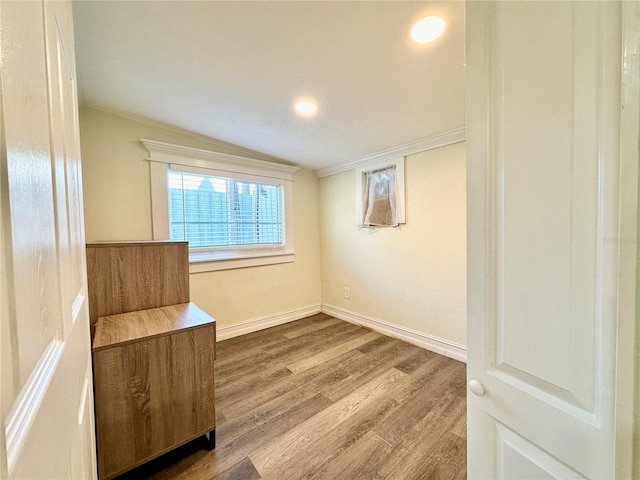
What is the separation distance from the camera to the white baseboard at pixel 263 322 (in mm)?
2940

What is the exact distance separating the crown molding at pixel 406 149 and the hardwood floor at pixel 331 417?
2.04 m

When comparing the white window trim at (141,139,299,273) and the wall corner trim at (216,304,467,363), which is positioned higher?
the white window trim at (141,139,299,273)

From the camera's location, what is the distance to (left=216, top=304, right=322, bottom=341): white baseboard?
294 centimetres

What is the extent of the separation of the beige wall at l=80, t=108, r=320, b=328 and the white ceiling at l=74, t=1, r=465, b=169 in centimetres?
22

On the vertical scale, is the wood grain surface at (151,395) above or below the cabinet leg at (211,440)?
above

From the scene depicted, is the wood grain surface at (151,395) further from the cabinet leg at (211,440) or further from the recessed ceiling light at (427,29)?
the recessed ceiling light at (427,29)

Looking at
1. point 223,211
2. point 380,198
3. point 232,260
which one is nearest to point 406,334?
point 380,198

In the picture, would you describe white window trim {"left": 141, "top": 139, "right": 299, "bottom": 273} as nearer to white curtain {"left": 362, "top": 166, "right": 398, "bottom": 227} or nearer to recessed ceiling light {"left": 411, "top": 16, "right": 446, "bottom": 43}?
white curtain {"left": 362, "top": 166, "right": 398, "bottom": 227}

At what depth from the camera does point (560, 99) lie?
1.79 ft

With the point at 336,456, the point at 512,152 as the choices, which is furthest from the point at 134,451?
the point at 512,152

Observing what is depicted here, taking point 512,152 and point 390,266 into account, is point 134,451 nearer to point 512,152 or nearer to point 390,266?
point 512,152

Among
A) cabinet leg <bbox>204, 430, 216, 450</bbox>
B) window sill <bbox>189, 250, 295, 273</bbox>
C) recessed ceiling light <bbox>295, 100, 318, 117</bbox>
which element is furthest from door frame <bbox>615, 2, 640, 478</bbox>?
window sill <bbox>189, 250, 295, 273</bbox>

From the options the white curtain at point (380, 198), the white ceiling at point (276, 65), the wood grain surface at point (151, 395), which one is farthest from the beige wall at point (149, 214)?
the wood grain surface at point (151, 395)

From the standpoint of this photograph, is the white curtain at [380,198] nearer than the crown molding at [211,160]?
No
